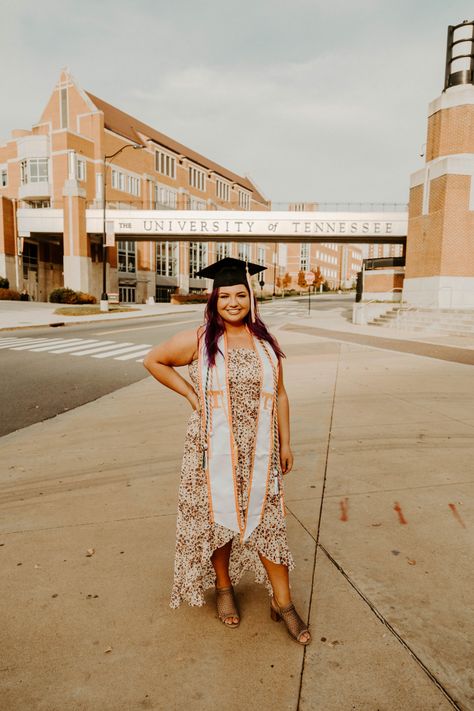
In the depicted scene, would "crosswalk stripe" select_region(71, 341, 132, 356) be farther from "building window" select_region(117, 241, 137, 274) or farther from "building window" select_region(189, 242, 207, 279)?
"building window" select_region(189, 242, 207, 279)

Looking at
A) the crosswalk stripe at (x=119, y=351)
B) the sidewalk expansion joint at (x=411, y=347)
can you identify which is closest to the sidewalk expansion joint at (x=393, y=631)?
the sidewalk expansion joint at (x=411, y=347)

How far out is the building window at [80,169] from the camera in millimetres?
44631

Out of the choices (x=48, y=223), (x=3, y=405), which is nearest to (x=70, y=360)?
(x=3, y=405)

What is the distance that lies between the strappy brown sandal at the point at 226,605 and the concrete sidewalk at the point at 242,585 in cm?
4

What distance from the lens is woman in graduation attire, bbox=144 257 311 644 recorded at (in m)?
2.35

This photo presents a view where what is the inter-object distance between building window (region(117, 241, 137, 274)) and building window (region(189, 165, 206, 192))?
61.9 feet

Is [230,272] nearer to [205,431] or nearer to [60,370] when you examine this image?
[205,431]

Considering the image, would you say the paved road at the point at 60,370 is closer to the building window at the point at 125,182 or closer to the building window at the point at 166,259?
the building window at the point at 125,182

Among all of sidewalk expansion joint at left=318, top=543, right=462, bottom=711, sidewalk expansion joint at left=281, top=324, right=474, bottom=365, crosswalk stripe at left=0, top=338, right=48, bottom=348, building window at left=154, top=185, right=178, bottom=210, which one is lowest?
crosswalk stripe at left=0, top=338, right=48, bottom=348

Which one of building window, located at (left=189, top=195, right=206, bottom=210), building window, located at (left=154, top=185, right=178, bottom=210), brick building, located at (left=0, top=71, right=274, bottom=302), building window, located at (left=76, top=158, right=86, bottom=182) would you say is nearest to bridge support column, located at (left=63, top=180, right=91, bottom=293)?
brick building, located at (left=0, top=71, right=274, bottom=302)

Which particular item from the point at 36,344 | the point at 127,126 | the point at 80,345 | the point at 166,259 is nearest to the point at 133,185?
the point at 127,126

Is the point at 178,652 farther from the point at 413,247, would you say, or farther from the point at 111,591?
the point at 413,247

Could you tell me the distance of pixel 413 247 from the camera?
88.4ft

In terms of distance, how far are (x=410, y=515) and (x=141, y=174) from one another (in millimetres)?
55169
